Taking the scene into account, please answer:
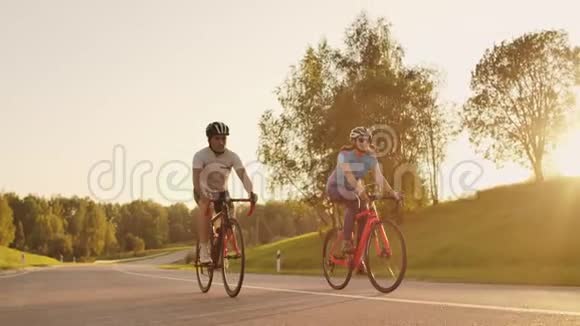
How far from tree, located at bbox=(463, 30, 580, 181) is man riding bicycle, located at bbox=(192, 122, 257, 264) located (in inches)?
1576

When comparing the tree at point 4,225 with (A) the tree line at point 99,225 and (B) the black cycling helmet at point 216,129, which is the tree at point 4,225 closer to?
(A) the tree line at point 99,225

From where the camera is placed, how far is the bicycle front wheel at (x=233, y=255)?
9703mm

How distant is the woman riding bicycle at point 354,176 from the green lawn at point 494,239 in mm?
11311

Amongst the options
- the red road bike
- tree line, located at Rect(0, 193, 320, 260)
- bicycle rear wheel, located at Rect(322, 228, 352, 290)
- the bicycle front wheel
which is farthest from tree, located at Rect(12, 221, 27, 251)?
the red road bike

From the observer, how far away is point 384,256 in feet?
32.7

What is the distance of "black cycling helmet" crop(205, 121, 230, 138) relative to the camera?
33.2 ft

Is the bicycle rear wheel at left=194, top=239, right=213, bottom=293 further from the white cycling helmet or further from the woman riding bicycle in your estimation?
the white cycling helmet

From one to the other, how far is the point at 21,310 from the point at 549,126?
145 ft

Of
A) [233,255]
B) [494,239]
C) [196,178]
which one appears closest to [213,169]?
[196,178]

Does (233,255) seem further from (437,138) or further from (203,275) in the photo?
(437,138)

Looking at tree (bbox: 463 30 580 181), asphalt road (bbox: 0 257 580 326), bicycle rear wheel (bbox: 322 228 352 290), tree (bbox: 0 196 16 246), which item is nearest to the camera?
asphalt road (bbox: 0 257 580 326)

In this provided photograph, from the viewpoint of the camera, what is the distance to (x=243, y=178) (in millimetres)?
10297

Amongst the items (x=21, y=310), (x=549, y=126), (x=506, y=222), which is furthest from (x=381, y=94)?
(x=21, y=310)

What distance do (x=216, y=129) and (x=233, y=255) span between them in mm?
1859
